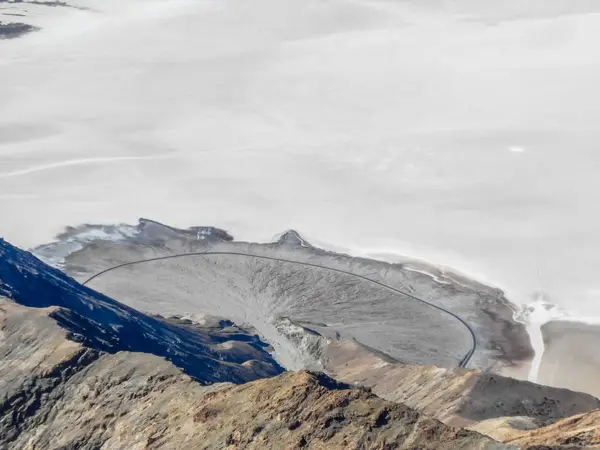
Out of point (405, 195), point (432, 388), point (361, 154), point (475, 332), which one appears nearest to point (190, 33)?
point (361, 154)

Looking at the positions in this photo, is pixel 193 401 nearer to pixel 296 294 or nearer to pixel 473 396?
pixel 473 396

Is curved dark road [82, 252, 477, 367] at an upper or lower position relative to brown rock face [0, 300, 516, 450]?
lower

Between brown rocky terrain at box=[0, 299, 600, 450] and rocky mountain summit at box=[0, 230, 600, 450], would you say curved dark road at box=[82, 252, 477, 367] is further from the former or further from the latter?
brown rocky terrain at box=[0, 299, 600, 450]

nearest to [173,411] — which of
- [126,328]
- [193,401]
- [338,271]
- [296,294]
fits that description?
[193,401]

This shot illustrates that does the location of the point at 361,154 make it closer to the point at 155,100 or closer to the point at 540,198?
the point at 540,198

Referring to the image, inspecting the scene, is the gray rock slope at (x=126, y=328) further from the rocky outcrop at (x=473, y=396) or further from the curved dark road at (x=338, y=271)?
the curved dark road at (x=338, y=271)

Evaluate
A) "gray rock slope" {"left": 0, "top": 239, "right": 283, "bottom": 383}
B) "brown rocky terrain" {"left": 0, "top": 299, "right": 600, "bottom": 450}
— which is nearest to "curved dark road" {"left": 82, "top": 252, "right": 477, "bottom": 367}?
"gray rock slope" {"left": 0, "top": 239, "right": 283, "bottom": 383}
